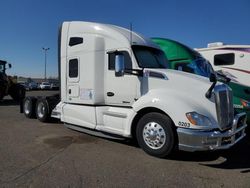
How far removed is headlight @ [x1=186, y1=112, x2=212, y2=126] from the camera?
5688 millimetres

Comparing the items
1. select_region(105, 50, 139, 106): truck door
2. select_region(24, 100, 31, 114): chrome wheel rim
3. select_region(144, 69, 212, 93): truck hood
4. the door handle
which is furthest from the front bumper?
select_region(24, 100, 31, 114): chrome wheel rim

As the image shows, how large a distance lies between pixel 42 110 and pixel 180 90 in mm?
6020

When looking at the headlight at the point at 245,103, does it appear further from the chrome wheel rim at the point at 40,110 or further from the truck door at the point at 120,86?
the chrome wheel rim at the point at 40,110

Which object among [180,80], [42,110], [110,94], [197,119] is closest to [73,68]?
[110,94]

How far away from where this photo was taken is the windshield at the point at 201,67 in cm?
898

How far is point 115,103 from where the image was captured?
7359 millimetres

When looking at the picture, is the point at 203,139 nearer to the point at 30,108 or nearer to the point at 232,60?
the point at 232,60

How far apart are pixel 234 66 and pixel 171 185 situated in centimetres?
752

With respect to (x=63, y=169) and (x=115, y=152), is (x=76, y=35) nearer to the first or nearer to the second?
(x=115, y=152)

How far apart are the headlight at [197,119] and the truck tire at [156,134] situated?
0.43 m

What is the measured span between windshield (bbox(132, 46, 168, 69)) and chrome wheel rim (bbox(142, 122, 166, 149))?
150 centimetres

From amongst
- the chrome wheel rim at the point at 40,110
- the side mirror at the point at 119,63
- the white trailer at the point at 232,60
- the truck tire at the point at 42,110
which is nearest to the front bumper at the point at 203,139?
the side mirror at the point at 119,63

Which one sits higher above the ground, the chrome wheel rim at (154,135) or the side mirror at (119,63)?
the side mirror at (119,63)

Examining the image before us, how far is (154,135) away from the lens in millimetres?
6141
